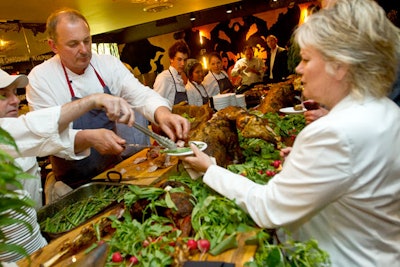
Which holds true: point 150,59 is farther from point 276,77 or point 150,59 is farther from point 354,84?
point 354,84

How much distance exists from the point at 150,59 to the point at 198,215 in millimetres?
9199

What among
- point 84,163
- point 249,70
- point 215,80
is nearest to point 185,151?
point 84,163

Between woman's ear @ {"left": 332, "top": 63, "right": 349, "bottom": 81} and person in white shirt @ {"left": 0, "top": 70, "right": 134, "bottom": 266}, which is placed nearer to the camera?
woman's ear @ {"left": 332, "top": 63, "right": 349, "bottom": 81}

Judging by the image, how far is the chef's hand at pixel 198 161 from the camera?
1488mm

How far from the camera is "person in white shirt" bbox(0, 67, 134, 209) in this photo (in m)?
1.57

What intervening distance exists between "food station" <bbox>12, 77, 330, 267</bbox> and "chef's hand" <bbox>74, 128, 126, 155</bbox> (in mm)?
192

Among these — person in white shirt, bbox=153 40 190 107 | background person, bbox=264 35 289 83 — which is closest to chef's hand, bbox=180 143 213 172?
person in white shirt, bbox=153 40 190 107

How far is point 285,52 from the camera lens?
721cm

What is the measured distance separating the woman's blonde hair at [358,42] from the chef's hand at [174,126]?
101 cm

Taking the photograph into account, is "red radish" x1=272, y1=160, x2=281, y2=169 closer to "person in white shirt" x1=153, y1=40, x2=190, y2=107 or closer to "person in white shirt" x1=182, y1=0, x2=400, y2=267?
"person in white shirt" x1=182, y1=0, x2=400, y2=267

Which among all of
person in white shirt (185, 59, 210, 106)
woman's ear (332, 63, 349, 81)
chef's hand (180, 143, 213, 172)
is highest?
woman's ear (332, 63, 349, 81)

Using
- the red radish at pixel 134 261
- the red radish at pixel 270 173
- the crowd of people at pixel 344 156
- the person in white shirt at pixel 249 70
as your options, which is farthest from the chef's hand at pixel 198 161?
the person in white shirt at pixel 249 70

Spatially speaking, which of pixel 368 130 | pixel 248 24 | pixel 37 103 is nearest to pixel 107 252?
pixel 368 130

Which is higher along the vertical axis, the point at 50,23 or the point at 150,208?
the point at 50,23
